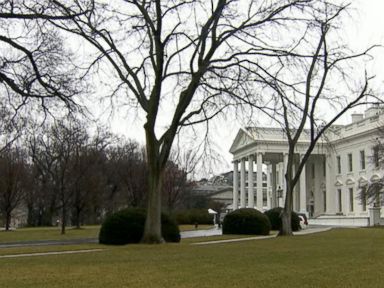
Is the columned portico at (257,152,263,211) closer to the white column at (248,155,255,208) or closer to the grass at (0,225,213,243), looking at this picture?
the white column at (248,155,255,208)

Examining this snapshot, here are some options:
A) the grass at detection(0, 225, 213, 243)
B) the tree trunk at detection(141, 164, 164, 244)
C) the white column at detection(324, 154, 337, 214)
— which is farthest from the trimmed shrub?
the tree trunk at detection(141, 164, 164, 244)

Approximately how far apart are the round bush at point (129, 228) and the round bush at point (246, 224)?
906 cm

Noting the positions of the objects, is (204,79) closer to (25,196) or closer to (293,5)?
(293,5)

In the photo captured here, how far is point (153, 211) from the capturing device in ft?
76.5

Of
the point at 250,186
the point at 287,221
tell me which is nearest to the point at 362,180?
the point at 250,186

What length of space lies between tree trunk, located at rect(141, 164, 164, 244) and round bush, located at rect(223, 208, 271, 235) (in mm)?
11411

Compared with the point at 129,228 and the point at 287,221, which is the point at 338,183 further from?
the point at 129,228

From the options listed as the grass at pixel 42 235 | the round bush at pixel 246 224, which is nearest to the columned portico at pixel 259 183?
the grass at pixel 42 235

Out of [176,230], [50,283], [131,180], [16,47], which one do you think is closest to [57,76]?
[16,47]

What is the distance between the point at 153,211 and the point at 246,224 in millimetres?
11967

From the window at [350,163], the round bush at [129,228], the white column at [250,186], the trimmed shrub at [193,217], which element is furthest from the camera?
the white column at [250,186]

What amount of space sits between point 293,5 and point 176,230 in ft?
35.1

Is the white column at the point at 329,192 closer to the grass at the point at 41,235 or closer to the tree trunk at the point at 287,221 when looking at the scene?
the grass at the point at 41,235

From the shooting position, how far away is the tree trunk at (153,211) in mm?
23266
